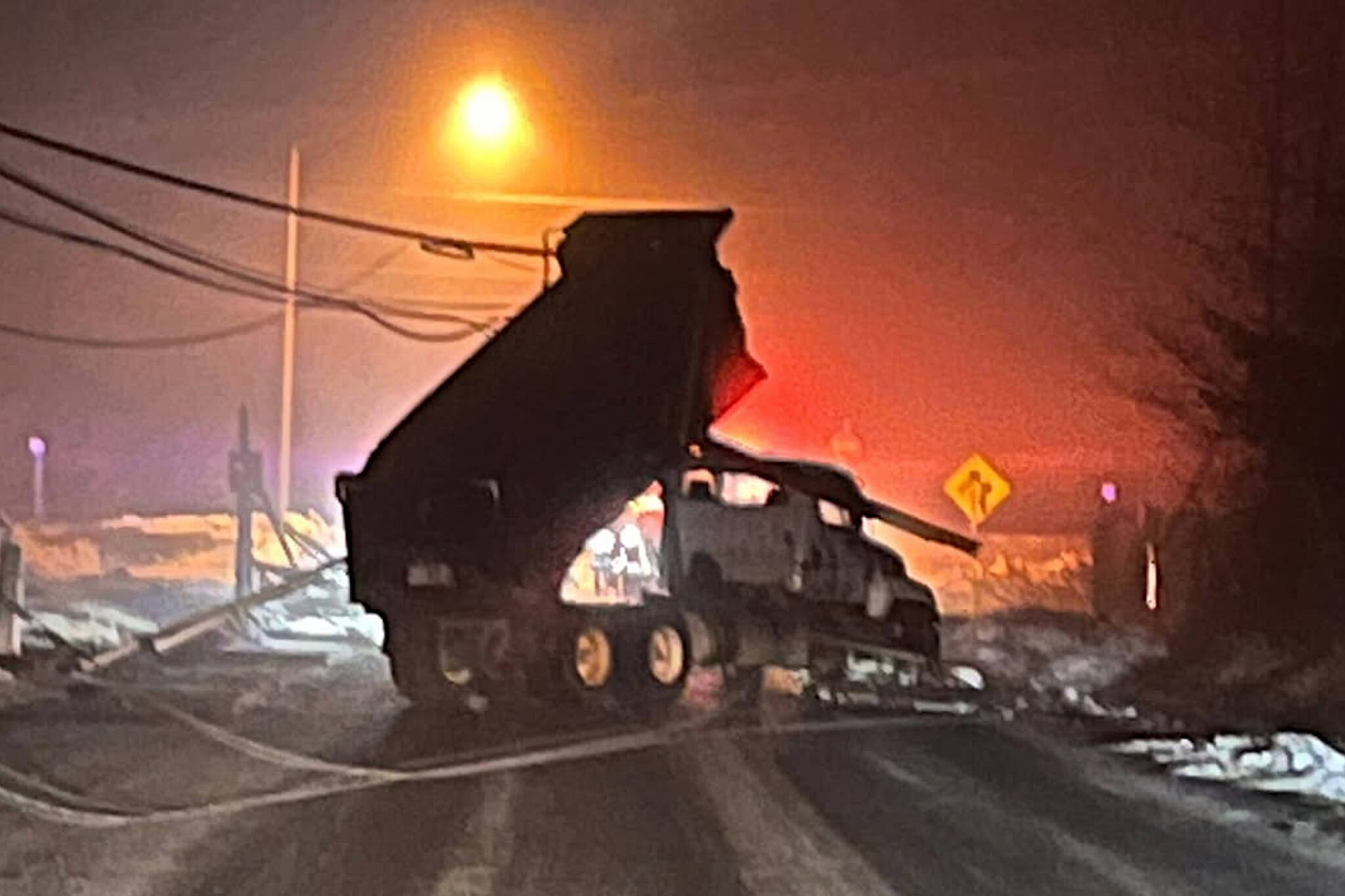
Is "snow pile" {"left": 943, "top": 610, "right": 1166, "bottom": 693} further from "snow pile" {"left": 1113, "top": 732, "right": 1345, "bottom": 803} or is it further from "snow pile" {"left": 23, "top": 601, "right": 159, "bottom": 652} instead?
"snow pile" {"left": 23, "top": 601, "right": 159, "bottom": 652}

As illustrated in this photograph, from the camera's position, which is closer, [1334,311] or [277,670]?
[277,670]

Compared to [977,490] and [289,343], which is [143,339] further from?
[977,490]

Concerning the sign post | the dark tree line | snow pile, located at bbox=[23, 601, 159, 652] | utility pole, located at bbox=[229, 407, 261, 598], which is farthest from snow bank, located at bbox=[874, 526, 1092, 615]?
snow pile, located at bbox=[23, 601, 159, 652]

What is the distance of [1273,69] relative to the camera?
1.75 meters

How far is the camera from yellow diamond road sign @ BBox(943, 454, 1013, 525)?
167cm

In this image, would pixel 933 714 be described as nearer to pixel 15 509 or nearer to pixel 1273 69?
pixel 1273 69

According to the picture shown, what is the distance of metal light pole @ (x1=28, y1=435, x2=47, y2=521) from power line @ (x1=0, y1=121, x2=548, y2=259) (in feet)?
0.80

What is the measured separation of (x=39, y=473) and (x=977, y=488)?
2.62ft

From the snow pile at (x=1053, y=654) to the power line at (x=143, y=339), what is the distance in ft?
2.13

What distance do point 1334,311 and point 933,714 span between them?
1.68 feet

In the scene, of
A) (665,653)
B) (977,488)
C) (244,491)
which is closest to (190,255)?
(244,491)

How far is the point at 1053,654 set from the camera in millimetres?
1696

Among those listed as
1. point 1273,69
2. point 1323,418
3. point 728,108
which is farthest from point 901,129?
point 1323,418

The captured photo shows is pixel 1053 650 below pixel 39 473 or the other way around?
below
